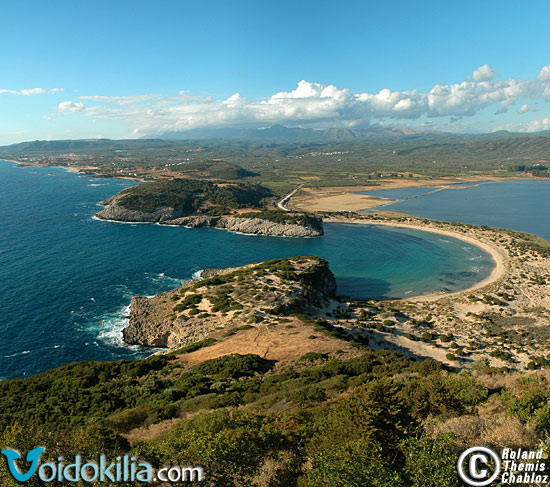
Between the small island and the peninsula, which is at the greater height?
the small island

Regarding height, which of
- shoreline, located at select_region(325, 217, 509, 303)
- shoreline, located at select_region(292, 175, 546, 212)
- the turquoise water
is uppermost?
shoreline, located at select_region(292, 175, 546, 212)

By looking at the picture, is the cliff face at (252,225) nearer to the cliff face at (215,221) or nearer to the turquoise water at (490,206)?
the cliff face at (215,221)

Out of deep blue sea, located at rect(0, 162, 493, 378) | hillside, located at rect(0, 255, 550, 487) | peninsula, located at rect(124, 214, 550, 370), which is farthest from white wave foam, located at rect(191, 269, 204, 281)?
hillside, located at rect(0, 255, 550, 487)

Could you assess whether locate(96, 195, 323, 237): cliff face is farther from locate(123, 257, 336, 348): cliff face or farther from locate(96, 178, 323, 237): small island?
locate(123, 257, 336, 348): cliff face

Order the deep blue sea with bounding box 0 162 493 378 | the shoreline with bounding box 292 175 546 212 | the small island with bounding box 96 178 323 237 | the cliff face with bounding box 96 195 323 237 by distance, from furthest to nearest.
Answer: the shoreline with bounding box 292 175 546 212
the small island with bounding box 96 178 323 237
the cliff face with bounding box 96 195 323 237
the deep blue sea with bounding box 0 162 493 378

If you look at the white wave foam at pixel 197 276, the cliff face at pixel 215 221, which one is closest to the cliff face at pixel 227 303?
the white wave foam at pixel 197 276

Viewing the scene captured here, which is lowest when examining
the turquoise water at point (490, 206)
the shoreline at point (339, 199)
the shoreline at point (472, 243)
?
the shoreline at point (472, 243)


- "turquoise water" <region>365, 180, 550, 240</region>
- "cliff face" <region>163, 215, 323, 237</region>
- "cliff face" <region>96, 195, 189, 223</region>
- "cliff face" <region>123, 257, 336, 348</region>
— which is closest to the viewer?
"cliff face" <region>123, 257, 336, 348</region>

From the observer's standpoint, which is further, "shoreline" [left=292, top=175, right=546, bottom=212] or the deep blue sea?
"shoreline" [left=292, top=175, right=546, bottom=212]
